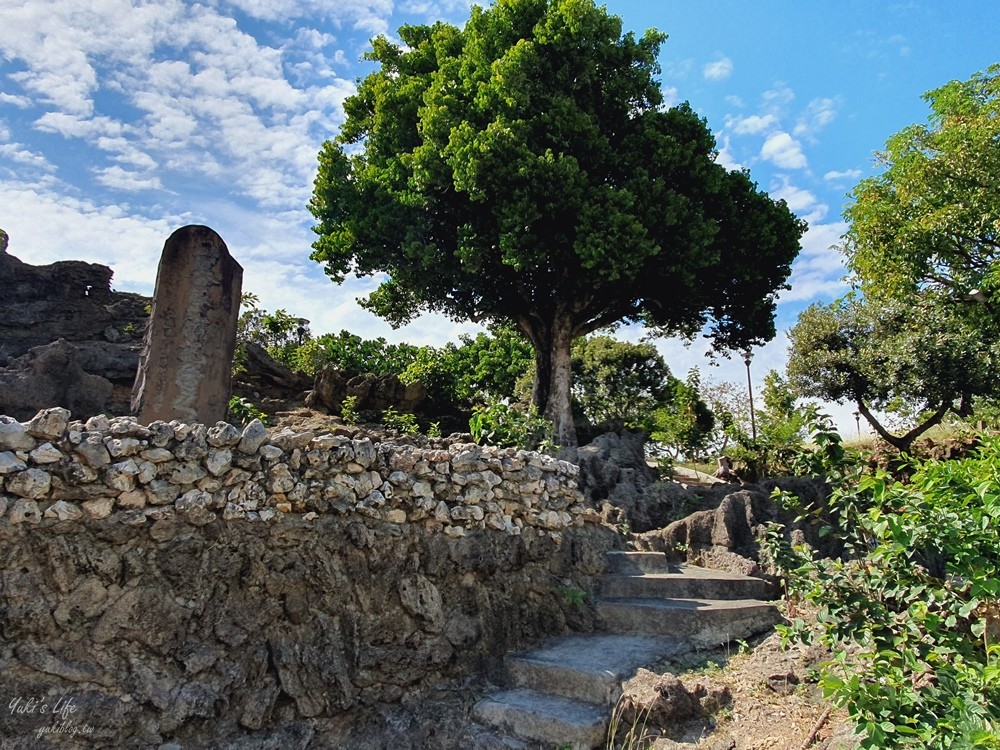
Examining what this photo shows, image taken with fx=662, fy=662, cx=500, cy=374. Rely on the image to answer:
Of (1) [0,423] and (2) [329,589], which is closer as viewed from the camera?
(1) [0,423]

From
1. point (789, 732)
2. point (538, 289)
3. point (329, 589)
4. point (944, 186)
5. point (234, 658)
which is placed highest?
point (944, 186)

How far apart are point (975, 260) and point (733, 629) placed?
474 inches

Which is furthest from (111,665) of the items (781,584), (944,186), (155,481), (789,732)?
(944,186)

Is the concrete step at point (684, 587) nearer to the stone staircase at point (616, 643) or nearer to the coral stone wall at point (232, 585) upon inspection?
the stone staircase at point (616, 643)

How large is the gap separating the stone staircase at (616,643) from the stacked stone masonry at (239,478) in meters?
1.06

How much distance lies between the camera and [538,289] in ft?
47.0

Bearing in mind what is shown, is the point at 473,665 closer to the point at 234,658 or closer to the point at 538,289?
the point at 234,658

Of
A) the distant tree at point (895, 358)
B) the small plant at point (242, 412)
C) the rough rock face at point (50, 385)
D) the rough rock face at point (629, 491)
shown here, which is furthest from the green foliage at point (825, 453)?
the distant tree at point (895, 358)

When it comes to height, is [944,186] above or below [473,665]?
above

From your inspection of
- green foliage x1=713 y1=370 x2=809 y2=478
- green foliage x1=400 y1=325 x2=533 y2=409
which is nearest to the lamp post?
green foliage x1=713 y1=370 x2=809 y2=478

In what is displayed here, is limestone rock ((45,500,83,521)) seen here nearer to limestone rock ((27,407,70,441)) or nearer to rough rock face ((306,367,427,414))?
limestone rock ((27,407,70,441))

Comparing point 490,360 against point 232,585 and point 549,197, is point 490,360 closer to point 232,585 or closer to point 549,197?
point 549,197

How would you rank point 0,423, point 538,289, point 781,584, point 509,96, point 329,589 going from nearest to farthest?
point 0,423 → point 329,589 → point 781,584 → point 509,96 → point 538,289

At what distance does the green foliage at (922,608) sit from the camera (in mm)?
2863
